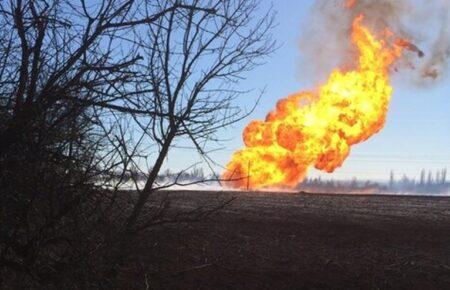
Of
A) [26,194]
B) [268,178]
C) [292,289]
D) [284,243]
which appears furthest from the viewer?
[268,178]

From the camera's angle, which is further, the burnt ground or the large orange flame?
the large orange flame

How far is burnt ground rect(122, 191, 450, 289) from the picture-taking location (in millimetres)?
11102

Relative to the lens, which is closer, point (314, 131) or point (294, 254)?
point (294, 254)

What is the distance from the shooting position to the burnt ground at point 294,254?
36.4 ft

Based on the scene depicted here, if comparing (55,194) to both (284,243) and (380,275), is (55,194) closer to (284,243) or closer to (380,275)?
(380,275)

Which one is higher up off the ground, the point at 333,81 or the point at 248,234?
the point at 333,81

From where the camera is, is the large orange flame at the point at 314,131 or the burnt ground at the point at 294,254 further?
the large orange flame at the point at 314,131

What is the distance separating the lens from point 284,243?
598 inches

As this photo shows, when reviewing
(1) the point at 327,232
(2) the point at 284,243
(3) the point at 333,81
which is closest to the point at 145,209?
(2) the point at 284,243

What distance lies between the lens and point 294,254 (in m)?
13.8

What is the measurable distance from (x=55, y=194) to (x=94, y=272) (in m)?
0.98

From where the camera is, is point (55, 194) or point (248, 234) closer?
point (55, 194)

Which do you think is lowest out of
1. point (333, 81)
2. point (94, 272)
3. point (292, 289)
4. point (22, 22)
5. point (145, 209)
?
point (292, 289)

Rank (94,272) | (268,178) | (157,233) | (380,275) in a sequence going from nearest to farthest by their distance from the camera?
(94,272)
(157,233)
(380,275)
(268,178)
